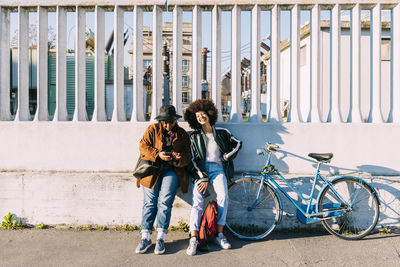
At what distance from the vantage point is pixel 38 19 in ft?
16.5

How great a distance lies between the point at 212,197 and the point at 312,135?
1631 mm

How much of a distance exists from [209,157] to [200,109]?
64 centimetres

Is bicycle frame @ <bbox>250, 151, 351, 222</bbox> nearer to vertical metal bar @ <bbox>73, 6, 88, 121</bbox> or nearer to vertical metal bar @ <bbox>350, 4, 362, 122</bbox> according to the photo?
vertical metal bar @ <bbox>350, 4, 362, 122</bbox>

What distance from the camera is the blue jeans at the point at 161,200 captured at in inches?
170

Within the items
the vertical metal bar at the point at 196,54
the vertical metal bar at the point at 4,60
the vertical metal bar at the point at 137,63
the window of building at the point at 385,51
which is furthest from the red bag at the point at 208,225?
the window of building at the point at 385,51

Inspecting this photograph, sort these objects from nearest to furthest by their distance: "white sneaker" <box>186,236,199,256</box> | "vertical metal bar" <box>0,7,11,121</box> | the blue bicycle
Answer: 1. "white sneaker" <box>186,236,199,256</box>
2. the blue bicycle
3. "vertical metal bar" <box>0,7,11,121</box>

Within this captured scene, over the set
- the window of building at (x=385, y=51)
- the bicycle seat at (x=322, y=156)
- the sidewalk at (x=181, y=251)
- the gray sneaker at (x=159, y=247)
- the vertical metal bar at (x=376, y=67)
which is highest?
the window of building at (x=385, y=51)

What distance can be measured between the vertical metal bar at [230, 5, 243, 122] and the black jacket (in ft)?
1.67

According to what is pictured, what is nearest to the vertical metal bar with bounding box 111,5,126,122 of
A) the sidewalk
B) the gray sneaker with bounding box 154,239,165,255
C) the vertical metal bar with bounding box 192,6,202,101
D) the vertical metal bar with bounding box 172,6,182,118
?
the vertical metal bar with bounding box 172,6,182,118

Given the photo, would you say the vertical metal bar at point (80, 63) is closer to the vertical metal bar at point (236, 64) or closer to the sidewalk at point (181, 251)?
the sidewalk at point (181, 251)

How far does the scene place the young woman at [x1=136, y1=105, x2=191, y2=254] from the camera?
430 cm

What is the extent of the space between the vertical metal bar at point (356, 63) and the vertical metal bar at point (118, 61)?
10.7 ft

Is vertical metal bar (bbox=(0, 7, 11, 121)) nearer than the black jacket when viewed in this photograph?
No

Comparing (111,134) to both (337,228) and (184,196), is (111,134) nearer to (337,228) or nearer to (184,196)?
(184,196)
